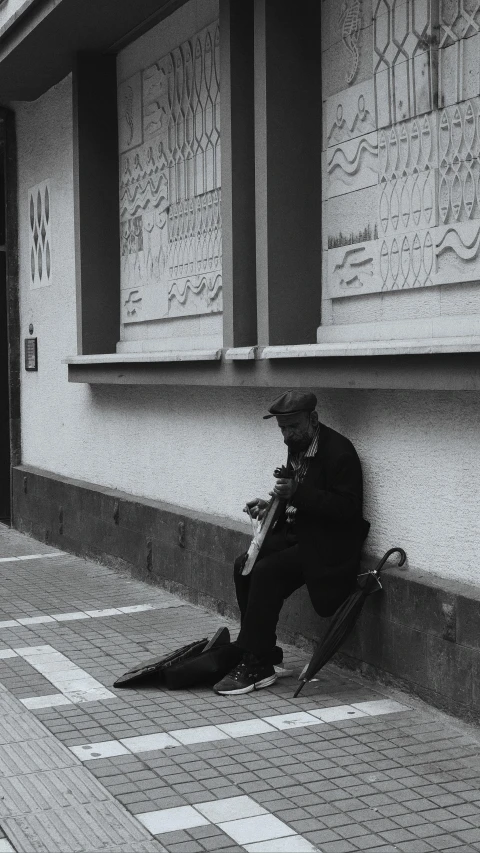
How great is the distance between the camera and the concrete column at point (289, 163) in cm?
680

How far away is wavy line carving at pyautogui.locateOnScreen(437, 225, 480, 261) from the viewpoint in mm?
5489

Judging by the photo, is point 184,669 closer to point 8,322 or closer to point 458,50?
point 458,50

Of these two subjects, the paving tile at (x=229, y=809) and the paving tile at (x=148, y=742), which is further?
the paving tile at (x=148, y=742)

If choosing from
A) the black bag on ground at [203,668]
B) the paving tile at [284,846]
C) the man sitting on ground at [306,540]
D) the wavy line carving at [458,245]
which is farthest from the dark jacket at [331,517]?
the paving tile at [284,846]

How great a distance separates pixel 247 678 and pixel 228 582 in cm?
163

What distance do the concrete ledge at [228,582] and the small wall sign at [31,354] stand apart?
1037mm

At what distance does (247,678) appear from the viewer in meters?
5.95

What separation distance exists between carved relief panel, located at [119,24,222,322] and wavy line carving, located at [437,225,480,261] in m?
2.63

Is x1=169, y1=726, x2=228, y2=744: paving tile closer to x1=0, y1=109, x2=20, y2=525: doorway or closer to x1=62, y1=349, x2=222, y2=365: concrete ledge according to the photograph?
x1=62, y1=349, x2=222, y2=365: concrete ledge

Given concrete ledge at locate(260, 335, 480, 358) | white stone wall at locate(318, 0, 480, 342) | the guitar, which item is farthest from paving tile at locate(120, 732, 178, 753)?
white stone wall at locate(318, 0, 480, 342)

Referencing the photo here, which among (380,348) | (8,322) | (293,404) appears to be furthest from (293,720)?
(8,322)

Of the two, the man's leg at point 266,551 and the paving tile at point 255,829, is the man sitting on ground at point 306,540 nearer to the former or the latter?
the man's leg at point 266,551

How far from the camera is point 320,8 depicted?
688 centimetres

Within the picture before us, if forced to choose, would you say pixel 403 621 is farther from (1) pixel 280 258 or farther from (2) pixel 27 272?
(2) pixel 27 272
